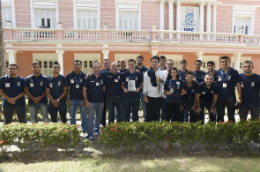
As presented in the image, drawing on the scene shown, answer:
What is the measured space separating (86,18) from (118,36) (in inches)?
151

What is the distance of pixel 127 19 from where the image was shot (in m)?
15.1

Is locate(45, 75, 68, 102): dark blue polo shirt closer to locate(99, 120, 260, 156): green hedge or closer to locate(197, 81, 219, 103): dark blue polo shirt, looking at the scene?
locate(99, 120, 260, 156): green hedge

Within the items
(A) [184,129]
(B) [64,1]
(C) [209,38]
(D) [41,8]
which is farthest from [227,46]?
(D) [41,8]

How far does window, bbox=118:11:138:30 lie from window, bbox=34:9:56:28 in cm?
569

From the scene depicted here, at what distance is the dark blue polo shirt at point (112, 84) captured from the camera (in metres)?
4.91

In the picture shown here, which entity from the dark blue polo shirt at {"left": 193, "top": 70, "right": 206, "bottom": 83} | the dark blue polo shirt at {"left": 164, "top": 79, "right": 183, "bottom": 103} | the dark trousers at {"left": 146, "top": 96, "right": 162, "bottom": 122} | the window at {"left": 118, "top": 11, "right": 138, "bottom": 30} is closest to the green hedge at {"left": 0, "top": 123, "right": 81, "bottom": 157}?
the dark trousers at {"left": 146, "top": 96, "right": 162, "bottom": 122}

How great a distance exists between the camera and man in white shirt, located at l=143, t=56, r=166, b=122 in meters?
4.74

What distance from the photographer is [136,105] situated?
5.02m

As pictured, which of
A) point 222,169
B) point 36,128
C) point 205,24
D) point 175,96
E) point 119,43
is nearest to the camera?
point 222,169

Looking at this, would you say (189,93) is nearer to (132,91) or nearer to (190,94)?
(190,94)

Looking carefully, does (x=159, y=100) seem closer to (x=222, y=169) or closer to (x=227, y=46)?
(x=222, y=169)

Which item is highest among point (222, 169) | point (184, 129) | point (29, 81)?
point (29, 81)

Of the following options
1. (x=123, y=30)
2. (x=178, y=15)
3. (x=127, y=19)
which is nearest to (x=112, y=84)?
(x=123, y=30)

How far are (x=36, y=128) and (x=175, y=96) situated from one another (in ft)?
11.5
